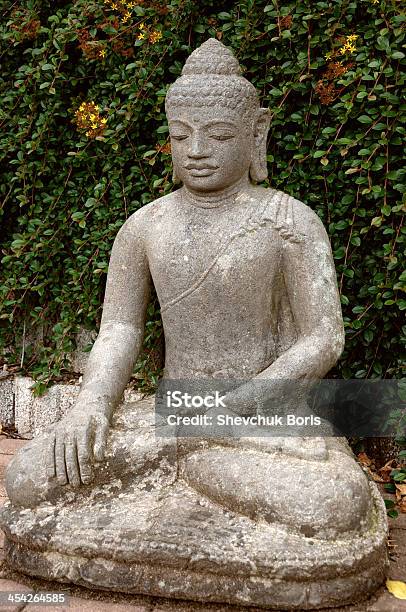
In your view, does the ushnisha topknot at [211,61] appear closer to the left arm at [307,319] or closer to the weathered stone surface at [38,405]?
the left arm at [307,319]

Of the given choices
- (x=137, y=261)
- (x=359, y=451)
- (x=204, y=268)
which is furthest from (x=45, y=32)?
(x=359, y=451)

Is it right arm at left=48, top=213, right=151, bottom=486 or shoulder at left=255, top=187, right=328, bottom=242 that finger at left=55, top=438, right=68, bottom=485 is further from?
shoulder at left=255, top=187, right=328, bottom=242

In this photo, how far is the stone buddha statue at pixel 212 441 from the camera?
2.25 meters

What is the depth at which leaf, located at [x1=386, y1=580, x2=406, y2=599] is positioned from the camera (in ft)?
7.77

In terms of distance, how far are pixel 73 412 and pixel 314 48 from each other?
2142 millimetres

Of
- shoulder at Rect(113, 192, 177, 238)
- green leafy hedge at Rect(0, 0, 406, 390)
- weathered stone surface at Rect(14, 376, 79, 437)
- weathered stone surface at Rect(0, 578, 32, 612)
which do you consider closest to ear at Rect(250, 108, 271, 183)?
shoulder at Rect(113, 192, 177, 238)

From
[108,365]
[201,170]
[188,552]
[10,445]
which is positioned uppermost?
[201,170]

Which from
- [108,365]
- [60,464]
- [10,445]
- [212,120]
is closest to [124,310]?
[108,365]

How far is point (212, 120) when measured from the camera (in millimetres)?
2566

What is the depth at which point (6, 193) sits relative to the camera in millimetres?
4250

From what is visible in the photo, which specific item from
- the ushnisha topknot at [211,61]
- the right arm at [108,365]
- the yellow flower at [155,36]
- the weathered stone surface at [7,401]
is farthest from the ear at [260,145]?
the weathered stone surface at [7,401]

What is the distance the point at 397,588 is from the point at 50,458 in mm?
1291

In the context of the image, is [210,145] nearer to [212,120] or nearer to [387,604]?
[212,120]

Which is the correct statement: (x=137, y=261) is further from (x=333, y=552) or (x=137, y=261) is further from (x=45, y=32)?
(x=45, y=32)
